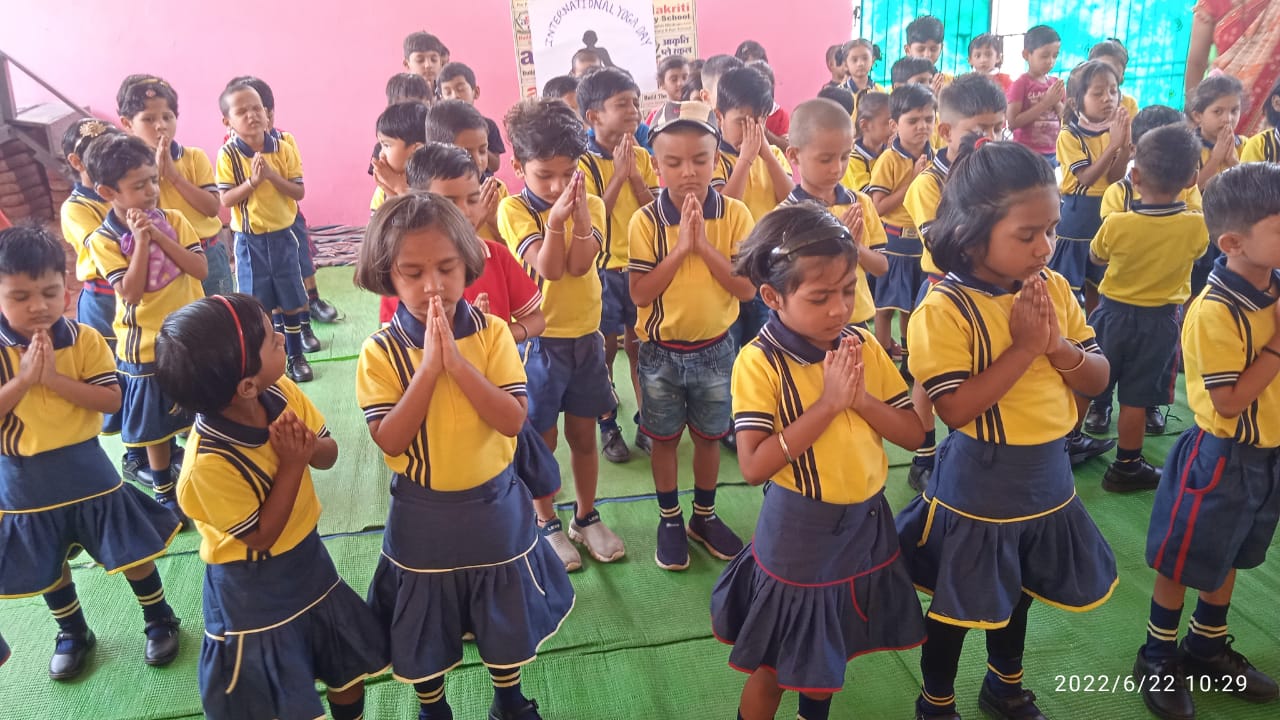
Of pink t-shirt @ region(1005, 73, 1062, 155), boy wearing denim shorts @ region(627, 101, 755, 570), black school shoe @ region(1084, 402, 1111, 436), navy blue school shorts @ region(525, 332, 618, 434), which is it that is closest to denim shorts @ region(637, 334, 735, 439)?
boy wearing denim shorts @ region(627, 101, 755, 570)

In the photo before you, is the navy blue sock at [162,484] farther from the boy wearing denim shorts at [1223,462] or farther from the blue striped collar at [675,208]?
the boy wearing denim shorts at [1223,462]

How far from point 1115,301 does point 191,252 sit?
3.09 meters

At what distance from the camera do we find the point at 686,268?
2311 millimetres

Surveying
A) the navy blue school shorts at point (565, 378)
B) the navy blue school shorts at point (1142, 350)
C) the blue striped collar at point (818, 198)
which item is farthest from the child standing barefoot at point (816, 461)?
the navy blue school shorts at point (1142, 350)

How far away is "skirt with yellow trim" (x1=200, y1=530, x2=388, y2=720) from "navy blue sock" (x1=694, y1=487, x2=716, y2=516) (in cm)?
126

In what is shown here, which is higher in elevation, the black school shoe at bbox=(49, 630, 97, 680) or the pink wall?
the pink wall

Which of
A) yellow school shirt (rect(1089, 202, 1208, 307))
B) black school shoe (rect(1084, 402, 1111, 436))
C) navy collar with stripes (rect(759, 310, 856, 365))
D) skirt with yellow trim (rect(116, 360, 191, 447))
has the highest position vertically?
navy collar with stripes (rect(759, 310, 856, 365))

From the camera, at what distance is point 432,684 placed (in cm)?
172

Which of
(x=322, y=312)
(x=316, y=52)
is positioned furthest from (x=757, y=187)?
(x=316, y=52)

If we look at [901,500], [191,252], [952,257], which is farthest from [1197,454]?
[191,252]

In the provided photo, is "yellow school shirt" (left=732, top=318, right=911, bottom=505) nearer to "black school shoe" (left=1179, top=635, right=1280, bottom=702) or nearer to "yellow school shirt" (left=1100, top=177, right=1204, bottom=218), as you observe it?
"black school shoe" (left=1179, top=635, right=1280, bottom=702)

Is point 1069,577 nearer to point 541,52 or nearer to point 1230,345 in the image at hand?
point 1230,345

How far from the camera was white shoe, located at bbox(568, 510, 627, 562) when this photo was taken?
8.38 ft

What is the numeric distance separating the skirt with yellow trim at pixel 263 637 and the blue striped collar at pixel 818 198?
1.72m
